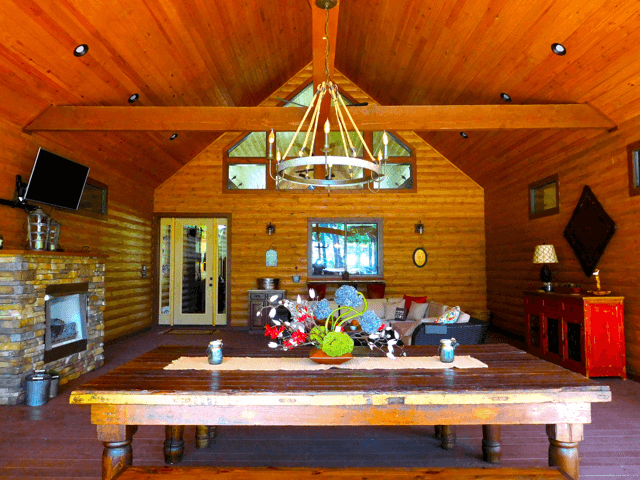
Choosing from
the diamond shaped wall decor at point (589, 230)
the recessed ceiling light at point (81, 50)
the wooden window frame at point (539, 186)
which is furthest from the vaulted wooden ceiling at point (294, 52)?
the diamond shaped wall decor at point (589, 230)

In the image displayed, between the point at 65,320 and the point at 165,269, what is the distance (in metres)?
4.12

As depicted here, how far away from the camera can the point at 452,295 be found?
9016 millimetres

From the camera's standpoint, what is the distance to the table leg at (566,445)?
1962mm

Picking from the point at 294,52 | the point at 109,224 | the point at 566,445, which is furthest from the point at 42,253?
the point at 294,52

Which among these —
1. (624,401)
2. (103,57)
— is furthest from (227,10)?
(624,401)

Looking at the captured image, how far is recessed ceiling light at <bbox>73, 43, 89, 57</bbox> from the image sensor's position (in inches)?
172

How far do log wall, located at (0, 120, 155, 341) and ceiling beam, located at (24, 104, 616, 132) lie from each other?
44cm

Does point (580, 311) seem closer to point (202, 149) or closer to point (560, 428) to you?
point (560, 428)

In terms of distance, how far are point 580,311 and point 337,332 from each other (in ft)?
12.4

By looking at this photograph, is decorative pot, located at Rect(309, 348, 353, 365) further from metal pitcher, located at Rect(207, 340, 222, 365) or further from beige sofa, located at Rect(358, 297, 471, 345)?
beige sofa, located at Rect(358, 297, 471, 345)

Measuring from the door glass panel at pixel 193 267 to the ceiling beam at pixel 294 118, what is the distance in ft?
13.2

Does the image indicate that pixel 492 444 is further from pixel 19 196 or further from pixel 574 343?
pixel 19 196

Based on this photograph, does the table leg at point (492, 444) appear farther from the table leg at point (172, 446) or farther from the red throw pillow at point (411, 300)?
the red throw pillow at point (411, 300)

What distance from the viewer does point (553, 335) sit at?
5.58 metres
